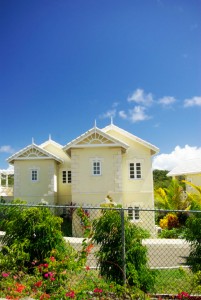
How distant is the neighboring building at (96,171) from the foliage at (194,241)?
1234cm

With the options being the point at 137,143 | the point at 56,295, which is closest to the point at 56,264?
the point at 56,295

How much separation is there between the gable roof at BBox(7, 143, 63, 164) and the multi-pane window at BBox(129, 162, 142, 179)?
6.69m

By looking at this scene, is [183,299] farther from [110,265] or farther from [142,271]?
[110,265]

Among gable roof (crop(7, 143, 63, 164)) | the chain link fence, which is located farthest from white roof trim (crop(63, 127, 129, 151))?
the chain link fence

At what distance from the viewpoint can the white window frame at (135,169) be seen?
69.3ft

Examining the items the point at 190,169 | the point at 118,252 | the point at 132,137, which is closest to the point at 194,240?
the point at 118,252

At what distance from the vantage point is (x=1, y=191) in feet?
100

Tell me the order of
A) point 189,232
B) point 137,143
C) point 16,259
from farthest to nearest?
point 137,143 → point 189,232 → point 16,259

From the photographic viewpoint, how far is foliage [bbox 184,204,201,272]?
21.2 feet

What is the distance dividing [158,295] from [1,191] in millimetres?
28227

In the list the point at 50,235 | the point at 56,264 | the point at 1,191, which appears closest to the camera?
the point at 56,264

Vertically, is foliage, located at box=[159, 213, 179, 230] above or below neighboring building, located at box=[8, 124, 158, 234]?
below

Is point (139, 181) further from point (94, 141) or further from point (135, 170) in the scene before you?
point (94, 141)

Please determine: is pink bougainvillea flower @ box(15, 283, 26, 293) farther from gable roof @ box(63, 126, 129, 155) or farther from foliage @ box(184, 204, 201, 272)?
gable roof @ box(63, 126, 129, 155)
